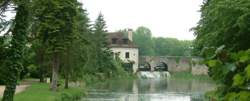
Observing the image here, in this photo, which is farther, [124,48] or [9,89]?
[124,48]

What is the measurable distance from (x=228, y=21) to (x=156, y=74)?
69.1 meters

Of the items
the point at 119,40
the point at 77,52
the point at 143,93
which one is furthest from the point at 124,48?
the point at 77,52

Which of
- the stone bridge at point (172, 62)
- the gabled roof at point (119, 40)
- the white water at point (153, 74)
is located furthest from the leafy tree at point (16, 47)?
the gabled roof at point (119, 40)

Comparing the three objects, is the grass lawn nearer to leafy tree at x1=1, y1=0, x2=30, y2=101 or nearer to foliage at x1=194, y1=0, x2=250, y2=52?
leafy tree at x1=1, y1=0, x2=30, y2=101

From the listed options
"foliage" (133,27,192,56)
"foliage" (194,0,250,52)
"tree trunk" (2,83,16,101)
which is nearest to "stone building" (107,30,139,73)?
"foliage" (133,27,192,56)

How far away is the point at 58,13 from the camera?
3109cm

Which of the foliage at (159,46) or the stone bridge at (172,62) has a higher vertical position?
the foliage at (159,46)

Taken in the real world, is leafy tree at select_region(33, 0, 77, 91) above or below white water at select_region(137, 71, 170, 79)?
above

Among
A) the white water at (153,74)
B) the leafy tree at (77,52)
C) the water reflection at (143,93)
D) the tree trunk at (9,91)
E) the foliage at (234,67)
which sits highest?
the leafy tree at (77,52)

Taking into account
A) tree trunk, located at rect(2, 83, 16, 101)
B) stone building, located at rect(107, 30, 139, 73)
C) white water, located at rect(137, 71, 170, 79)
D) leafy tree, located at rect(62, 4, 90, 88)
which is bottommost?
tree trunk, located at rect(2, 83, 16, 101)

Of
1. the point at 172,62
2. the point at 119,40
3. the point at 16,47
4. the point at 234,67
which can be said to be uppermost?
the point at 119,40

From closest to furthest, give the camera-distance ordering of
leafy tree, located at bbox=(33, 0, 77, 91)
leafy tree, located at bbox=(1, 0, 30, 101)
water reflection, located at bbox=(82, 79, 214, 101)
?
leafy tree, located at bbox=(1, 0, 30, 101) → leafy tree, located at bbox=(33, 0, 77, 91) → water reflection, located at bbox=(82, 79, 214, 101)

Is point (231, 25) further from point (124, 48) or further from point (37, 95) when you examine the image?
point (124, 48)

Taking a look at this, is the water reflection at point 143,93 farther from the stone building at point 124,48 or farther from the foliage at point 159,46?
the foliage at point 159,46
